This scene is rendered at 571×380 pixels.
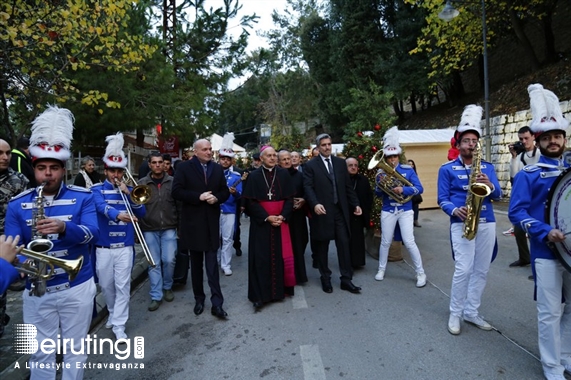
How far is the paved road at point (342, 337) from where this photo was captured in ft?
11.0

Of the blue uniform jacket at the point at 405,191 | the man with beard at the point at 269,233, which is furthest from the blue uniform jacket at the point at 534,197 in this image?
the man with beard at the point at 269,233

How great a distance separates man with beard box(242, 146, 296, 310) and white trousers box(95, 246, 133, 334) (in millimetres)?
1595

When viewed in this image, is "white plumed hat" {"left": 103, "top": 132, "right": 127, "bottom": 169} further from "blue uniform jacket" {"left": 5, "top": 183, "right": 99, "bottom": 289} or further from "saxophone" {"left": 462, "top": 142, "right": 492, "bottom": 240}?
"saxophone" {"left": 462, "top": 142, "right": 492, "bottom": 240}

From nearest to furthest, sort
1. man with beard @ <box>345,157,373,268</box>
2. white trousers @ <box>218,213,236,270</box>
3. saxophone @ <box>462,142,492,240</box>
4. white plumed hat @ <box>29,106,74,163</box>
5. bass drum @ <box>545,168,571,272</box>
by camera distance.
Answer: white plumed hat @ <box>29,106,74,163</box> → bass drum @ <box>545,168,571,272</box> → saxophone @ <box>462,142,492,240</box> → man with beard @ <box>345,157,373,268</box> → white trousers @ <box>218,213,236,270</box>

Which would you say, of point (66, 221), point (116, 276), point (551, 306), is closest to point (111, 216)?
point (116, 276)

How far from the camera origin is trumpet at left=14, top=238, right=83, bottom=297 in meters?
2.41

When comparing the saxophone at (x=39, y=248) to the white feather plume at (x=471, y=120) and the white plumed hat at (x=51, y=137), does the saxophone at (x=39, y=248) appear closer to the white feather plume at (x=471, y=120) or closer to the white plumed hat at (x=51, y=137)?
the white plumed hat at (x=51, y=137)

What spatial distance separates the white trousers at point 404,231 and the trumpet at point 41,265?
439 cm

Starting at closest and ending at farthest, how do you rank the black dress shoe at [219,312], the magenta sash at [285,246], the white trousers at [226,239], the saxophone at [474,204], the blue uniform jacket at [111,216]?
the saxophone at [474,204], the blue uniform jacket at [111,216], the black dress shoe at [219,312], the magenta sash at [285,246], the white trousers at [226,239]

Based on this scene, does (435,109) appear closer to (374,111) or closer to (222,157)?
(374,111)

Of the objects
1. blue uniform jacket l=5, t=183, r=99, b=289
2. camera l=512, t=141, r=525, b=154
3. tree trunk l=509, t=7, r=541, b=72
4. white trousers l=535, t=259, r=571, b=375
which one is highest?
tree trunk l=509, t=7, r=541, b=72

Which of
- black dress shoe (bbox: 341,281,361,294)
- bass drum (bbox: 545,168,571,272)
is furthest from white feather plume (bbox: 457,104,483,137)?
black dress shoe (bbox: 341,281,361,294)

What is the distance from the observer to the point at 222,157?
24.2ft

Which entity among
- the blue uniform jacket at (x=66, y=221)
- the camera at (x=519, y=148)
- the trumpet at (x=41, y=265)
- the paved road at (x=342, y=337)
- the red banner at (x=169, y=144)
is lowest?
the paved road at (x=342, y=337)
